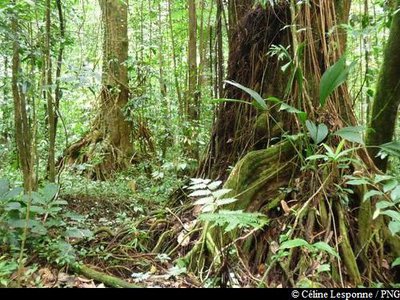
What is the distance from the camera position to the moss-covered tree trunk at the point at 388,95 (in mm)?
3730

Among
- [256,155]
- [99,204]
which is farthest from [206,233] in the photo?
[99,204]

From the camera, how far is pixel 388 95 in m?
3.82

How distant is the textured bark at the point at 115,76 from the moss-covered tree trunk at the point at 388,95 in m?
4.22

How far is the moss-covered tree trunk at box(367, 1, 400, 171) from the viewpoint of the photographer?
3.73 meters

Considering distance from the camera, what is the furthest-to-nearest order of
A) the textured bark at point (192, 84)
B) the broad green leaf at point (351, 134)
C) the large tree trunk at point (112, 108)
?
1. the textured bark at point (192, 84)
2. the large tree trunk at point (112, 108)
3. the broad green leaf at point (351, 134)

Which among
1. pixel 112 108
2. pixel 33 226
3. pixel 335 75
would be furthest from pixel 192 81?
pixel 33 226

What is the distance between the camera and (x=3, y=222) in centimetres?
281

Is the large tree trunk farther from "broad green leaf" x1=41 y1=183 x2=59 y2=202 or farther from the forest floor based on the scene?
"broad green leaf" x1=41 y1=183 x2=59 y2=202

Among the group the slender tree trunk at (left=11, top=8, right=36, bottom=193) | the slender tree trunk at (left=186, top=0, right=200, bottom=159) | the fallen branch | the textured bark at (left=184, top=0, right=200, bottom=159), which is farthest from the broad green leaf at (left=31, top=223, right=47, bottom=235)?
the slender tree trunk at (left=186, top=0, right=200, bottom=159)

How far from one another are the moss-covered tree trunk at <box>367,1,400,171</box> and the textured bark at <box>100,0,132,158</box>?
4219 millimetres

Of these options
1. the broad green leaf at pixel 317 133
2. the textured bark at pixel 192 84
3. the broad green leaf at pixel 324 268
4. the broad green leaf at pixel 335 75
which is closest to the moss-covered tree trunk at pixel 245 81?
the broad green leaf at pixel 317 133

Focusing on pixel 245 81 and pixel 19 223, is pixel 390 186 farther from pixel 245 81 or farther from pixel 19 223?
pixel 19 223

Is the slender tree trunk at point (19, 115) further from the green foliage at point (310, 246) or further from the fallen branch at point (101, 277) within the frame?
the green foliage at point (310, 246)
